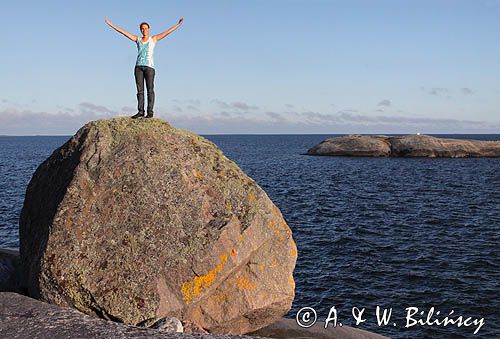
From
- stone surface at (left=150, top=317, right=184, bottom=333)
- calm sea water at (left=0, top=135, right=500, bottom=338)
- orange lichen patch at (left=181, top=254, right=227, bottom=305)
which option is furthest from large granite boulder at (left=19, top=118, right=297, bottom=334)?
calm sea water at (left=0, top=135, right=500, bottom=338)

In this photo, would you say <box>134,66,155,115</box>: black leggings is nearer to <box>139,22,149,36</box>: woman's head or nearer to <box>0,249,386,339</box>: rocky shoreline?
<box>139,22,149,36</box>: woman's head

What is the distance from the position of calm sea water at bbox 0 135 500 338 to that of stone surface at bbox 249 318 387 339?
3231 mm

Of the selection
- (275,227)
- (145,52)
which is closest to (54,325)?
(275,227)

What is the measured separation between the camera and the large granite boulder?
30.7 feet

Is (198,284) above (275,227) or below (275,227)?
below

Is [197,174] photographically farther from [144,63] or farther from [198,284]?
[144,63]

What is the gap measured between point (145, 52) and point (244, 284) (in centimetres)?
693

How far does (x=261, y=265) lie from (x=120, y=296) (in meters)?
3.54

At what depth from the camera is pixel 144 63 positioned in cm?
1208

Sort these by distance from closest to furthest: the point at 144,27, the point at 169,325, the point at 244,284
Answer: the point at 169,325
the point at 244,284
the point at 144,27

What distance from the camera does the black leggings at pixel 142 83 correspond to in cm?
1219

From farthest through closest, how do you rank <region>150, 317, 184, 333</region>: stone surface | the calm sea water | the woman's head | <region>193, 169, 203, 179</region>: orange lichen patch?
1. the calm sea water
2. the woman's head
3. <region>193, 169, 203, 179</region>: orange lichen patch
4. <region>150, 317, 184, 333</region>: stone surface

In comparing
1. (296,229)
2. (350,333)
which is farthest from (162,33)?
(296,229)

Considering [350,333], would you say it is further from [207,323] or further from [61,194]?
[61,194]
